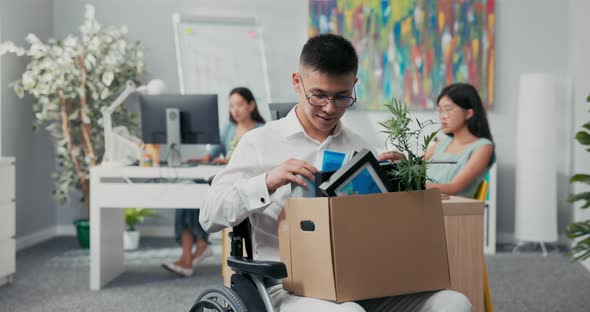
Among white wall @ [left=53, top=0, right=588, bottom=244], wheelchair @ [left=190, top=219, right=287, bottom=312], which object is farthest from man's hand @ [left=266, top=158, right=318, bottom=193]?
white wall @ [left=53, top=0, right=588, bottom=244]

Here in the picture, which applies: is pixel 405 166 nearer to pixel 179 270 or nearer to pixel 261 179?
pixel 261 179

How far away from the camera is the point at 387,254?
4.74 feet

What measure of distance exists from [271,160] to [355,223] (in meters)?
0.41

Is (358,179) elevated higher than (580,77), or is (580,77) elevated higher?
(580,77)

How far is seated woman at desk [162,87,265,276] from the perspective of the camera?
4159 millimetres

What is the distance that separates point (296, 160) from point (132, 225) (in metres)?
4.00

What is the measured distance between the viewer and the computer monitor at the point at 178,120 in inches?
148

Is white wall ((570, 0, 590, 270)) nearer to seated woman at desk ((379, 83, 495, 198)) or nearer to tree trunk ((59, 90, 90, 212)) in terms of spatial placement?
seated woman at desk ((379, 83, 495, 198))

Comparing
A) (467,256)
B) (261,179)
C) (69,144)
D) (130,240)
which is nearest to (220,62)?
(69,144)

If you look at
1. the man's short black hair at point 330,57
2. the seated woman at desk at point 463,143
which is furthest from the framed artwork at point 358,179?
the seated woman at desk at point 463,143

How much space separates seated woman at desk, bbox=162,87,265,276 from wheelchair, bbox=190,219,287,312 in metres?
2.36

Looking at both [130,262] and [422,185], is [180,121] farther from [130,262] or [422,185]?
[422,185]

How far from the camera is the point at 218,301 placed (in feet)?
5.34

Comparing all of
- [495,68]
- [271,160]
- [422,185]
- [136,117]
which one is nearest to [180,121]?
[136,117]
